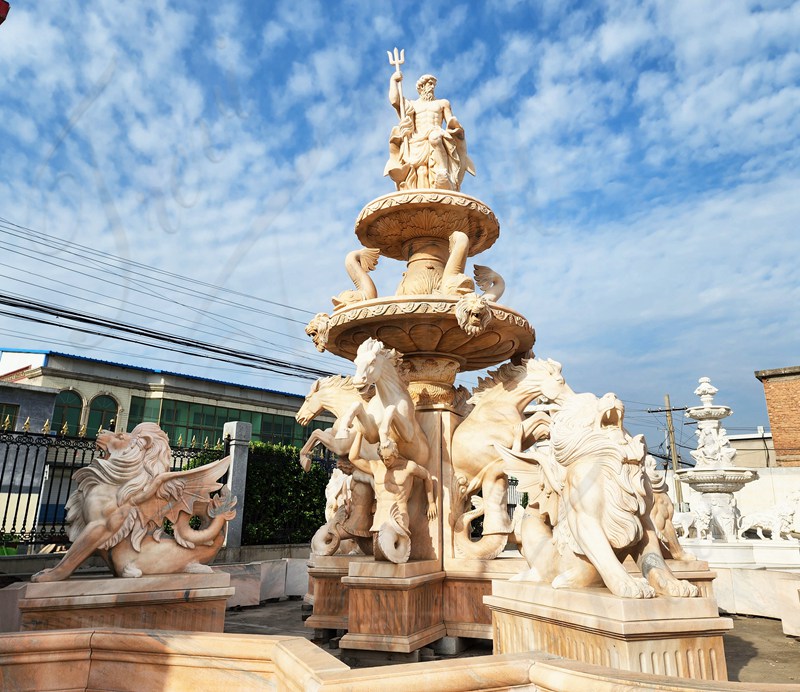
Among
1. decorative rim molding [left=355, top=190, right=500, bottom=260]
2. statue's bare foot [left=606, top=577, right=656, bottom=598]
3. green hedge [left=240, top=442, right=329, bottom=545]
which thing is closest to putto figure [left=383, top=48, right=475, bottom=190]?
decorative rim molding [left=355, top=190, right=500, bottom=260]

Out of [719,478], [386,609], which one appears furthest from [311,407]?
[719,478]

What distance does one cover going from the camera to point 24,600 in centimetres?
383

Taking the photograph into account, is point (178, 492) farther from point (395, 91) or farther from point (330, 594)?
point (395, 91)

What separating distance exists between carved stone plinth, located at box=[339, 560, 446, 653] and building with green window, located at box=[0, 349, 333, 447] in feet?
54.0

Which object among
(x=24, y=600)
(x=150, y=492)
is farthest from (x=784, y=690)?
(x=24, y=600)

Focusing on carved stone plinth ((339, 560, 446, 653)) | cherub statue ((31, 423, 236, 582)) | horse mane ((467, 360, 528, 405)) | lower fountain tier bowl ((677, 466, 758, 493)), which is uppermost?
horse mane ((467, 360, 528, 405))

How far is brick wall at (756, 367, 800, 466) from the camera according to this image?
21922mm

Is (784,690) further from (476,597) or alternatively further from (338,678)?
(476,597)

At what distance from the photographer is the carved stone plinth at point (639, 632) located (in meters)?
2.83

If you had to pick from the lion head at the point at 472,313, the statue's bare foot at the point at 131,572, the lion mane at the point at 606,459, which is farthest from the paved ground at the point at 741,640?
the lion head at the point at 472,313

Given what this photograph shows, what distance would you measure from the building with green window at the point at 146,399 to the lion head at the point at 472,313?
655 inches

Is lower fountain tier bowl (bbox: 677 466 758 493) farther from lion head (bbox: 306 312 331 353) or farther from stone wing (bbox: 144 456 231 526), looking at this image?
stone wing (bbox: 144 456 231 526)

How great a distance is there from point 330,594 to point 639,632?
3.41m

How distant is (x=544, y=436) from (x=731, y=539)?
6.22 meters
